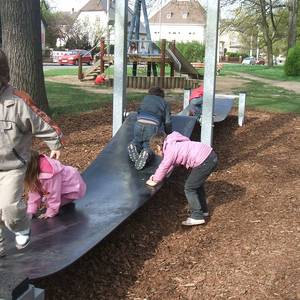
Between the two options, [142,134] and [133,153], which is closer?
[133,153]

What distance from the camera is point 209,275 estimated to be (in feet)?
12.7

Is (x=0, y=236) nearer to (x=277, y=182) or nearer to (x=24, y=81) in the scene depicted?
(x=277, y=182)

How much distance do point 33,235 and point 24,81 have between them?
5.14 metres

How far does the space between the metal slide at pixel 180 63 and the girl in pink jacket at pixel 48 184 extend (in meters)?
15.8

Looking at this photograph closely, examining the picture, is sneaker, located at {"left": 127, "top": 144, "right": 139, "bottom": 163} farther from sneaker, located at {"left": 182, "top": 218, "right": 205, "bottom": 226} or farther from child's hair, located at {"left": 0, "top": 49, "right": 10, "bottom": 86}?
child's hair, located at {"left": 0, "top": 49, "right": 10, "bottom": 86}

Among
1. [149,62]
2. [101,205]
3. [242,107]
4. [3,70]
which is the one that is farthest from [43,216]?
[149,62]

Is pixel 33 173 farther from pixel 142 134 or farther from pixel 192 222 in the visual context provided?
pixel 142 134

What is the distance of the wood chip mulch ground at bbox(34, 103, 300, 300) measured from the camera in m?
3.66

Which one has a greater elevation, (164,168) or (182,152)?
(182,152)

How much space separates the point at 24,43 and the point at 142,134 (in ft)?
10.8

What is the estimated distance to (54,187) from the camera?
433 cm

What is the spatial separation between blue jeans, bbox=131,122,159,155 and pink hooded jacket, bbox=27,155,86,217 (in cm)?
172

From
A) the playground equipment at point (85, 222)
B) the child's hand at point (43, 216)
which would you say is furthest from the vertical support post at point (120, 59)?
the child's hand at point (43, 216)

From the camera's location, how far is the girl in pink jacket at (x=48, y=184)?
420 cm
